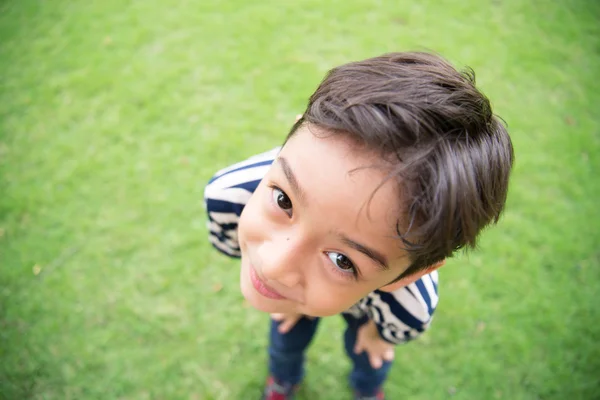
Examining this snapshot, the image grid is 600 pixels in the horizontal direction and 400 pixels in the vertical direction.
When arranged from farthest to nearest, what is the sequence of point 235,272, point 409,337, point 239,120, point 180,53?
point 180,53, point 239,120, point 235,272, point 409,337

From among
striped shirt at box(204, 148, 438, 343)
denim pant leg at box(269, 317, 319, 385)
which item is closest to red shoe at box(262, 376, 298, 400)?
denim pant leg at box(269, 317, 319, 385)

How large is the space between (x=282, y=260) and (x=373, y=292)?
520mm

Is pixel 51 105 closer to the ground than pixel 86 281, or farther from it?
farther from it

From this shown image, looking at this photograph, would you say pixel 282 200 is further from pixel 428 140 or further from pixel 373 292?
pixel 373 292

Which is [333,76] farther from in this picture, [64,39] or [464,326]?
[64,39]

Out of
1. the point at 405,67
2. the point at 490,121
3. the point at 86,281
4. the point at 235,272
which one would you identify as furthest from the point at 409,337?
the point at 86,281

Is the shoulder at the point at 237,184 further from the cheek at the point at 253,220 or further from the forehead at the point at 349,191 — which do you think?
the forehead at the point at 349,191

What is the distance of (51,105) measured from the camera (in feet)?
9.66

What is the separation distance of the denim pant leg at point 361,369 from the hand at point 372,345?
0.08ft

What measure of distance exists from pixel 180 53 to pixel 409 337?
2.70m

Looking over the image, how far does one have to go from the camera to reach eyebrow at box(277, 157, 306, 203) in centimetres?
90

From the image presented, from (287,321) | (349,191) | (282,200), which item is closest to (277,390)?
(287,321)

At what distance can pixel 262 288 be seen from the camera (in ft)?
3.65

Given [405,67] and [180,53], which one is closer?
[405,67]
